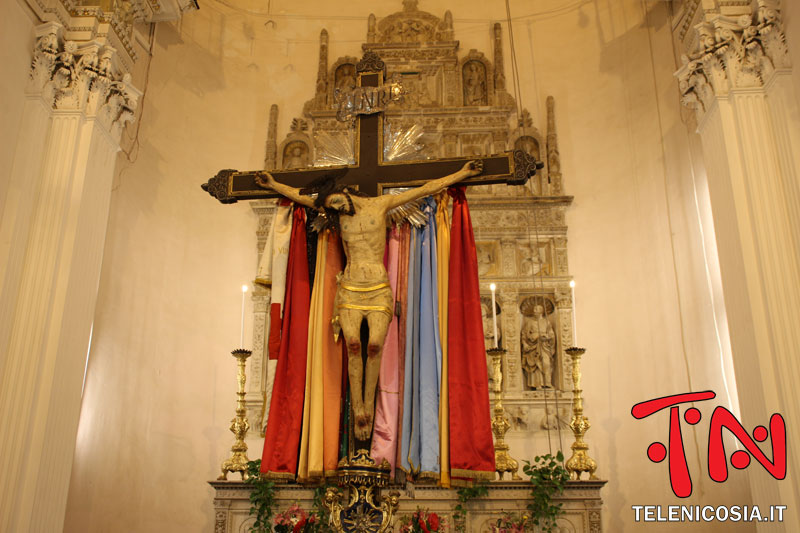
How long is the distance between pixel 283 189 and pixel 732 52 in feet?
11.8

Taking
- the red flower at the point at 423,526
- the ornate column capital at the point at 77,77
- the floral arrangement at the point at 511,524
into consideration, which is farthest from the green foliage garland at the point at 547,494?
the ornate column capital at the point at 77,77

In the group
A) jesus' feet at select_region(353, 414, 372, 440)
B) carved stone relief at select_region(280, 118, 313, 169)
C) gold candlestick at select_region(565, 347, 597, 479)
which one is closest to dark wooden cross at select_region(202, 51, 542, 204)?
jesus' feet at select_region(353, 414, 372, 440)

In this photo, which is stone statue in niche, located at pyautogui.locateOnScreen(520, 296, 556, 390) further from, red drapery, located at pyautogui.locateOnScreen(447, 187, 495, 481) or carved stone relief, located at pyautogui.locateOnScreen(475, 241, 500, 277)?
red drapery, located at pyautogui.locateOnScreen(447, 187, 495, 481)

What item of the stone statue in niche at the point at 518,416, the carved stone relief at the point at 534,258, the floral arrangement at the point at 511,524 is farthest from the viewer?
the carved stone relief at the point at 534,258

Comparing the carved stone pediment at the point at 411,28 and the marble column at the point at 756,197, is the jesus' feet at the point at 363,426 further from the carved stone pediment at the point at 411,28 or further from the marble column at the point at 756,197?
the carved stone pediment at the point at 411,28

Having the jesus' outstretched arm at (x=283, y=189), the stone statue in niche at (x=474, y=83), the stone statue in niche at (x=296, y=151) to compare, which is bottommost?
the jesus' outstretched arm at (x=283, y=189)

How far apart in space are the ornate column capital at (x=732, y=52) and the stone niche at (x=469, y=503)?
125 inches

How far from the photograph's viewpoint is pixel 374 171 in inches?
185

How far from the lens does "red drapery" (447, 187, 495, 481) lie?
413 centimetres

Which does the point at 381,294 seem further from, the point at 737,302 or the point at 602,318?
the point at 602,318

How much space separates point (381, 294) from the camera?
4.20 m

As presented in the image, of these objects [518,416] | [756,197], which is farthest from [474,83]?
[756,197]

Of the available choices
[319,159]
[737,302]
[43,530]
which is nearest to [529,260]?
[737,302]

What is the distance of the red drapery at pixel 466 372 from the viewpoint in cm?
413
